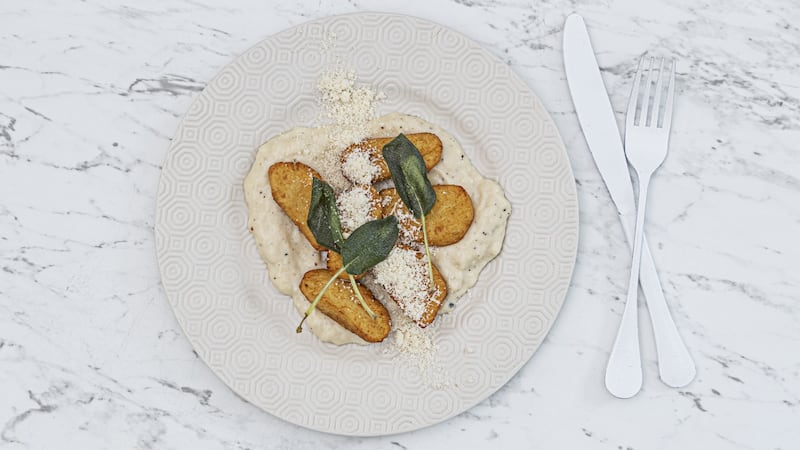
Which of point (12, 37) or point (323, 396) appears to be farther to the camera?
point (12, 37)

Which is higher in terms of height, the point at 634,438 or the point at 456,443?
the point at 634,438

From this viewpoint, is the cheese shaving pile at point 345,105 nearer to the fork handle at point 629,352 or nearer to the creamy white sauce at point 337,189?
the creamy white sauce at point 337,189

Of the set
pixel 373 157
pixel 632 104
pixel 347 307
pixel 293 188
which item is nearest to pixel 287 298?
pixel 347 307

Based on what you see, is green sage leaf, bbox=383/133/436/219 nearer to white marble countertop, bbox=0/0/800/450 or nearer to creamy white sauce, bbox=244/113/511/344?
creamy white sauce, bbox=244/113/511/344

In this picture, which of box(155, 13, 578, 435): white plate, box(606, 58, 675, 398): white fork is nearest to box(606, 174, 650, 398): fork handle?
box(606, 58, 675, 398): white fork

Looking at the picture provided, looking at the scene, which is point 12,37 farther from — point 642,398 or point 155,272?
point 642,398

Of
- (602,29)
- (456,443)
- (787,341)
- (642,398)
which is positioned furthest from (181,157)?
(787,341)
